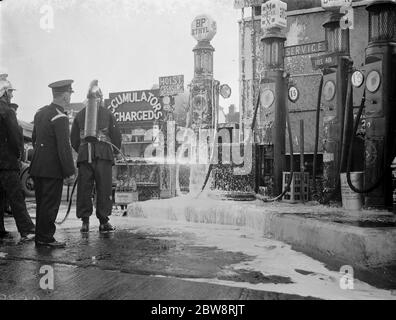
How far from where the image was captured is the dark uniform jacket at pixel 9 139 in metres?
5.74

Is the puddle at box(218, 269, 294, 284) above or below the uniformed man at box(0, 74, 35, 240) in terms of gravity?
below

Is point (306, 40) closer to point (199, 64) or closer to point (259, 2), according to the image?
point (259, 2)

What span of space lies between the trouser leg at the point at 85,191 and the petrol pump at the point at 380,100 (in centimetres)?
408

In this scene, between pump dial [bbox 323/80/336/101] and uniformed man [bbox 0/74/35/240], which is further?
pump dial [bbox 323/80/336/101]

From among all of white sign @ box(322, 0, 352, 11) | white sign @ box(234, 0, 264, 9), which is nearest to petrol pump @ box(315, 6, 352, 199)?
white sign @ box(322, 0, 352, 11)

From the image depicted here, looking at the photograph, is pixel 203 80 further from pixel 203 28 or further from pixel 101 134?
pixel 101 134

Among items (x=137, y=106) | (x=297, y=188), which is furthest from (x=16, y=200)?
(x=137, y=106)

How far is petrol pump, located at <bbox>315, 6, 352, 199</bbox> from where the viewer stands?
727 centimetres

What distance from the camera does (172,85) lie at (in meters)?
14.1

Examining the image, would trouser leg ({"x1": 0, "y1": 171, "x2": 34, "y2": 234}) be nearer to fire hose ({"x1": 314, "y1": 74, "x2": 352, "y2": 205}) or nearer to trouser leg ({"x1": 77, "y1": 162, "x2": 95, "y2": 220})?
trouser leg ({"x1": 77, "y1": 162, "x2": 95, "y2": 220})

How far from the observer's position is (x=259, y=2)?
13469mm

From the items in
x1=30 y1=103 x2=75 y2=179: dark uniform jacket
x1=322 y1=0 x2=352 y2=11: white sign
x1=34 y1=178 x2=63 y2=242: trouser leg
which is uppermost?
x1=322 y1=0 x2=352 y2=11: white sign

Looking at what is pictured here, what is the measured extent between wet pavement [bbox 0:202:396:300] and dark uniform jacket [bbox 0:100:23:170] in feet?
3.48

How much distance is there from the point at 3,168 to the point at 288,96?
5.20 meters
